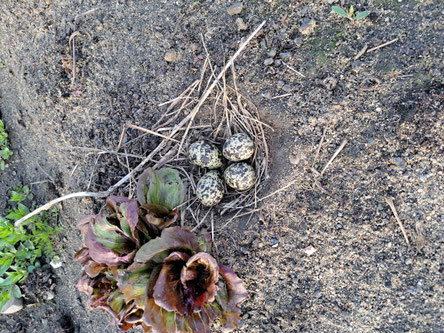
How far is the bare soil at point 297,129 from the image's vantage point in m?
2.03

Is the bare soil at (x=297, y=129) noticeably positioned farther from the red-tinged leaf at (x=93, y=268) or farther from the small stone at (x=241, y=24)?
the red-tinged leaf at (x=93, y=268)

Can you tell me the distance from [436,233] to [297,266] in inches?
32.7

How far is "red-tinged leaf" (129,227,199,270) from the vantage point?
1845mm

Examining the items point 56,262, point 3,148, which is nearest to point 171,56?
point 3,148

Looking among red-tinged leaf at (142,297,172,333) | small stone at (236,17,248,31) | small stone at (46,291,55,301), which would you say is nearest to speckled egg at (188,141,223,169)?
small stone at (236,17,248,31)

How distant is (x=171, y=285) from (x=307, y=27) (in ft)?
5.92

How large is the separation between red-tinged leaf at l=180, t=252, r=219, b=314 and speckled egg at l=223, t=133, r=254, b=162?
0.78 metres

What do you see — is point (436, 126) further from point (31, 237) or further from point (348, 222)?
point (31, 237)

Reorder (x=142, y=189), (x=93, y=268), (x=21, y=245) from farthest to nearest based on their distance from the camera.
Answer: (x=21, y=245) < (x=142, y=189) < (x=93, y=268)

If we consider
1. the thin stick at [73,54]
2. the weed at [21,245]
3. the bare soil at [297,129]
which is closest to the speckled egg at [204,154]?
the bare soil at [297,129]

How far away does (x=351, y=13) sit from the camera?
212 cm

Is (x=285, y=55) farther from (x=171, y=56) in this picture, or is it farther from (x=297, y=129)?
(x=171, y=56)

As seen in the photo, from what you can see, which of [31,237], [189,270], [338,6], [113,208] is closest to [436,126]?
[338,6]

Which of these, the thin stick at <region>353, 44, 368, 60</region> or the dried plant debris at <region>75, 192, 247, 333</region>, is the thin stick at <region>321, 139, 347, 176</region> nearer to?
the thin stick at <region>353, 44, 368, 60</region>
